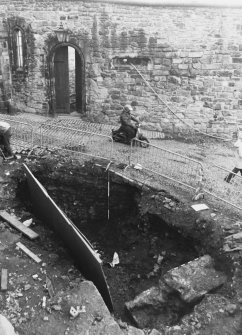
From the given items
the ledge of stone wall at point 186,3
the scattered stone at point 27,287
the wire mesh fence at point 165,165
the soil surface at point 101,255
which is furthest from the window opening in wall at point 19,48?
the scattered stone at point 27,287

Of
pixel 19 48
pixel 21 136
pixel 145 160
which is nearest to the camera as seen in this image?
pixel 145 160

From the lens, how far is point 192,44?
12312mm

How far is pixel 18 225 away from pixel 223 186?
17.8ft

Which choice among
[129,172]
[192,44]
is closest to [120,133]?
[129,172]

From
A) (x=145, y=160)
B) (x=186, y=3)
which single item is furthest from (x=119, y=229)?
(x=186, y=3)

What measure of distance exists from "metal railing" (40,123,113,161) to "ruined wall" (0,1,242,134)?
161cm

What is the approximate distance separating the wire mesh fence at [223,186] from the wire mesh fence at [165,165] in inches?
12.1

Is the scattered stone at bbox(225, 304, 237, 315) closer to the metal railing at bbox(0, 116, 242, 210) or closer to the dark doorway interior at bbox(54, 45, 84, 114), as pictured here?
the metal railing at bbox(0, 116, 242, 210)

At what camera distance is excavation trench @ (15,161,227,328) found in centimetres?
855

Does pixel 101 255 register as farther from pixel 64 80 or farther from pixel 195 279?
pixel 64 80

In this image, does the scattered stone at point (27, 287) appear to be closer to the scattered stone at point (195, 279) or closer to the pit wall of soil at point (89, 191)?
the scattered stone at point (195, 279)

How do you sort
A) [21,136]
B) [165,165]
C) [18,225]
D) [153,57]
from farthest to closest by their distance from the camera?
[153,57], [21,136], [165,165], [18,225]

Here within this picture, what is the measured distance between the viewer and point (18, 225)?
28.0 feet

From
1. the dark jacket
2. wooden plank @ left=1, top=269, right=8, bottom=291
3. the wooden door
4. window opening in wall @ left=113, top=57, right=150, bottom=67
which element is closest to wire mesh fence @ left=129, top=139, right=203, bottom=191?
the dark jacket
